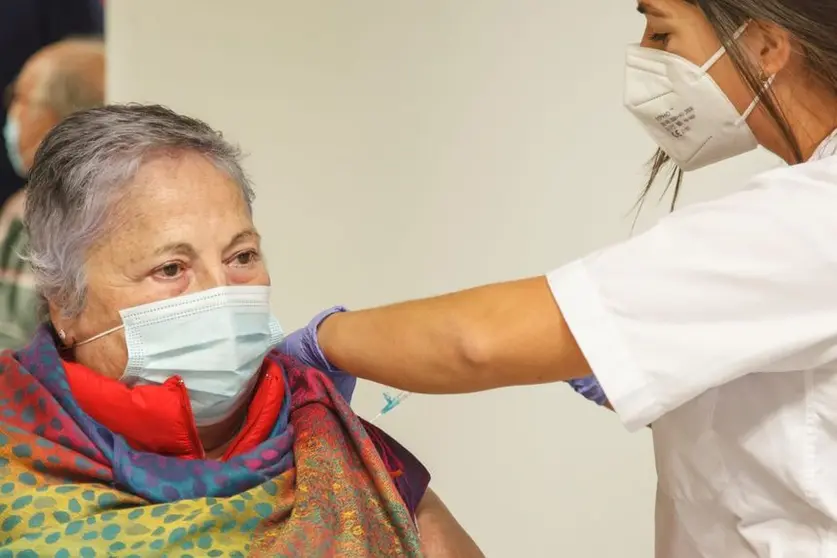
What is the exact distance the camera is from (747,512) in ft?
3.97

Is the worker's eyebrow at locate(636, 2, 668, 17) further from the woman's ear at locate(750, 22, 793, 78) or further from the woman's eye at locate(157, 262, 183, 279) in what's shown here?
the woman's eye at locate(157, 262, 183, 279)

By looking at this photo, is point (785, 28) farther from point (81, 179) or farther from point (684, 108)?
point (81, 179)

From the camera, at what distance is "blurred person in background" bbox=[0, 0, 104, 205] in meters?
2.14

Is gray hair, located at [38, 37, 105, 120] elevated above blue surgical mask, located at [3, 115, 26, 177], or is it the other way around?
gray hair, located at [38, 37, 105, 120]

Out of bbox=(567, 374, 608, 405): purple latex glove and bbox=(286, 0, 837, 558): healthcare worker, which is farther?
bbox=(567, 374, 608, 405): purple latex glove

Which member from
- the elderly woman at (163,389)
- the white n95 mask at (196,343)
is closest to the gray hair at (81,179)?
the elderly woman at (163,389)

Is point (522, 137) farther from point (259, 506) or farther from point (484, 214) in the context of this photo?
point (259, 506)

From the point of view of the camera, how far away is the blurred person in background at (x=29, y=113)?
208cm

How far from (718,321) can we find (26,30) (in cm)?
180

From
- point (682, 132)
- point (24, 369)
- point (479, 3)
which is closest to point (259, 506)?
point (24, 369)

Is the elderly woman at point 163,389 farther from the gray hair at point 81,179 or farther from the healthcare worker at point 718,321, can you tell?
the healthcare worker at point 718,321

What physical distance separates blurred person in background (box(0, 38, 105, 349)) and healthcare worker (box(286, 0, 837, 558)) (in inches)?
41.6

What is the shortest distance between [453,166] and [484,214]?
5.8 inches

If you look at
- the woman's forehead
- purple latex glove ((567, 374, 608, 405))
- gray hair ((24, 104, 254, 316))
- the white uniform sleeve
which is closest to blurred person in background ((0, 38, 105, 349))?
gray hair ((24, 104, 254, 316))
